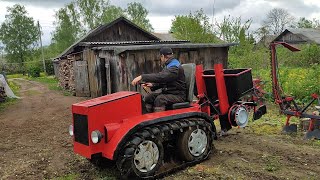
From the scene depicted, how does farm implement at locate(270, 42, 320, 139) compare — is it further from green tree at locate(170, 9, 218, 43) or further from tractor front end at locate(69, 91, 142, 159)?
green tree at locate(170, 9, 218, 43)

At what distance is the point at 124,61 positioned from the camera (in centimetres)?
1337

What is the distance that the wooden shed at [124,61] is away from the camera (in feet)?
44.1

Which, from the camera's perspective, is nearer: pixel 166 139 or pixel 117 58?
pixel 166 139

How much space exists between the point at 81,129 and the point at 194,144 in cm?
188

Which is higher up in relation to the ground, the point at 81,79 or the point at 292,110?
the point at 81,79

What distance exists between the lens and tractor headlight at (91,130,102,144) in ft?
15.5

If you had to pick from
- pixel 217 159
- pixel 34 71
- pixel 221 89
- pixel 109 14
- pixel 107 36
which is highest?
pixel 109 14

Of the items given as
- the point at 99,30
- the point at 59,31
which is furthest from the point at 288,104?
the point at 59,31

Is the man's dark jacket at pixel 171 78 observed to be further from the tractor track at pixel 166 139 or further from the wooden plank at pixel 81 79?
the wooden plank at pixel 81 79

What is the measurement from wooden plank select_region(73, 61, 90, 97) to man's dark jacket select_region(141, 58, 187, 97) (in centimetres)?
1317

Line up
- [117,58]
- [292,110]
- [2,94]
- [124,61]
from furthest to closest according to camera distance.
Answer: [2,94] < [117,58] < [124,61] < [292,110]

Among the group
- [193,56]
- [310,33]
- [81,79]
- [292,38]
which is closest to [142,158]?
Answer: [193,56]

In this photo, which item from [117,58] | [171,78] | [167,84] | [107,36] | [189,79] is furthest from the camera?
[107,36]

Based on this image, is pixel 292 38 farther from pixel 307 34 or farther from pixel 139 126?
pixel 139 126
